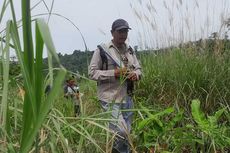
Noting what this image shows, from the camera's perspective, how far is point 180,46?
6703 mm

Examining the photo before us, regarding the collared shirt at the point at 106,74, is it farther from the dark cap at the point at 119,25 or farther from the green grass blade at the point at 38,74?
the green grass blade at the point at 38,74

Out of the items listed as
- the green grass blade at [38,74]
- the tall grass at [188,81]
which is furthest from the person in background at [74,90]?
the tall grass at [188,81]

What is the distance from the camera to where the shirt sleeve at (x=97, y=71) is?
4.52 meters

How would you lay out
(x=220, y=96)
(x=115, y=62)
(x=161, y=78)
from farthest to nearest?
1. (x=161, y=78)
2. (x=220, y=96)
3. (x=115, y=62)

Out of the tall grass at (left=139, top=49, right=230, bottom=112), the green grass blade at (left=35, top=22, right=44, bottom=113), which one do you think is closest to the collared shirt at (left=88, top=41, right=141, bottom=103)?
the tall grass at (left=139, top=49, right=230, bottom=112)

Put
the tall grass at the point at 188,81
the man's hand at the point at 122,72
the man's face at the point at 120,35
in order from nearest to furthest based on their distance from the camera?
1. the man's hand at the point at 122,72
2. the man's face at the point at 120,35
3. the tall grass at the point at 188,81

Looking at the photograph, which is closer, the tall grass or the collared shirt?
the collared shirt

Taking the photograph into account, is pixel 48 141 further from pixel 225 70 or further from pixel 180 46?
pixel 180 46

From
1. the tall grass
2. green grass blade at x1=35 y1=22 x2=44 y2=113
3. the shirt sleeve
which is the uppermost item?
green grass blade at x1=35 y1=22 x2=44 y2=113

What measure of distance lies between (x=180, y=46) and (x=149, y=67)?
607mm

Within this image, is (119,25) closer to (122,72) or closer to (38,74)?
(122,72)

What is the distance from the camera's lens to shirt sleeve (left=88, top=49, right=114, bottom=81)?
4.52 meters

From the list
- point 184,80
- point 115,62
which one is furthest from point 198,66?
point 115,62

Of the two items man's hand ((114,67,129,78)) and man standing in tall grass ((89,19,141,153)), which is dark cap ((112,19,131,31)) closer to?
man standing in tall grass ((89,19,141,153))
